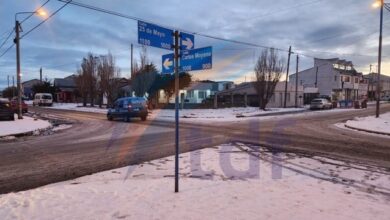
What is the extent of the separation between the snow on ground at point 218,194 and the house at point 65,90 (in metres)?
73.9

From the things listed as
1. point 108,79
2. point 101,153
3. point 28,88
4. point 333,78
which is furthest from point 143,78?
point 28,88

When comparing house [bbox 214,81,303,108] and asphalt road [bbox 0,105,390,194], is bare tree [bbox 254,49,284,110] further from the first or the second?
asphalt road [bbox 0,105,390,194]

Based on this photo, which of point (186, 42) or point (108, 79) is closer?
point (186, 42)

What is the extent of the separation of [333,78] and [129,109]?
6770cm

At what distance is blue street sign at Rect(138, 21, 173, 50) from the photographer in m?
6.03

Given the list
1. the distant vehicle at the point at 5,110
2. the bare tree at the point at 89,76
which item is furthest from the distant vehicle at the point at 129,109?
the bare tree at the point at 89,76

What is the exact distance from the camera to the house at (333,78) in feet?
278

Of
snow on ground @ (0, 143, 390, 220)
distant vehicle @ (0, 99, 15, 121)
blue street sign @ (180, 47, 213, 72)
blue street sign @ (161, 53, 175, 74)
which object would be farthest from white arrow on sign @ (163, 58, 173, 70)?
distant vehicle @ (0, 99, 15, 121)

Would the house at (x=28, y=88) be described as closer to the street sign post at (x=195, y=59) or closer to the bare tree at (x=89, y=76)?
the bare tree at (x=89, y=76)

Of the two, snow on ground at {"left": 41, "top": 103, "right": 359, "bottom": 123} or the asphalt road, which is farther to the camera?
snow on ground at {"left": 41, "top": 103, "right": 359, "bottom": 123}

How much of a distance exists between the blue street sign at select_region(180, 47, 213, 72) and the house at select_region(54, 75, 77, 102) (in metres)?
75.6

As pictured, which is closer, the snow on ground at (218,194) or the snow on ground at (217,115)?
the snow on ground at (218,194)

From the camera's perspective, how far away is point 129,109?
27.5m

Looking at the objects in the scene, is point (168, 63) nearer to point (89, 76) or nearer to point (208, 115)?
point (208, 115)
